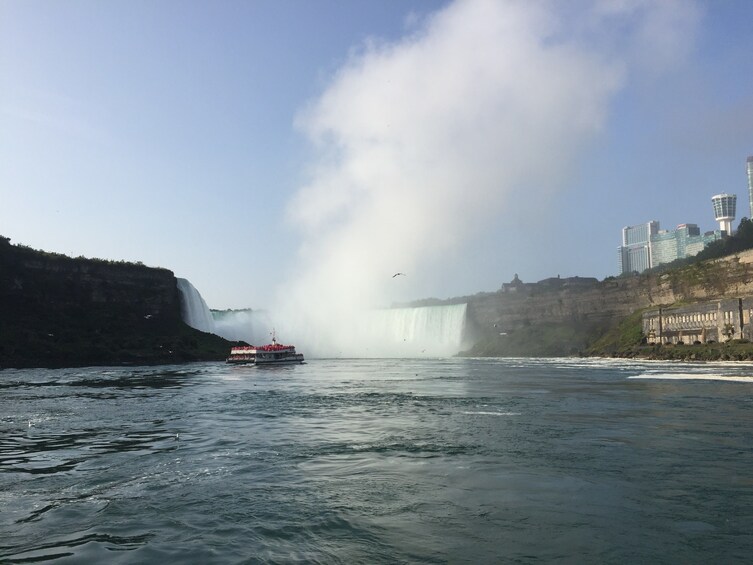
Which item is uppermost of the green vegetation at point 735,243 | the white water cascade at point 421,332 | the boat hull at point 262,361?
the green vegetation at point 735,243

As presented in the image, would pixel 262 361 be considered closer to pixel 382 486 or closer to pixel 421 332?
pixel 382 486

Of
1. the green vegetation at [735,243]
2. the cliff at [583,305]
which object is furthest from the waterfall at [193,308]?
the green vegetation at [735,243]

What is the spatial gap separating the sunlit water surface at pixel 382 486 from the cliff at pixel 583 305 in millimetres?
78642

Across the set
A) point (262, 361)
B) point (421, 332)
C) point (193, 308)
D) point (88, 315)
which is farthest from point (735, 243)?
point (88, 315)

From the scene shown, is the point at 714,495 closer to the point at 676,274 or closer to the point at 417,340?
the point at 676,274

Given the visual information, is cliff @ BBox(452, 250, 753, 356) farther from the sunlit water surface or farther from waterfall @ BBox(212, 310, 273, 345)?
the sunlit water surface

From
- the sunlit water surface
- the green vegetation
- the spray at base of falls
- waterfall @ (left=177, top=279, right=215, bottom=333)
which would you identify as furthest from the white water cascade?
the sunlit water surface

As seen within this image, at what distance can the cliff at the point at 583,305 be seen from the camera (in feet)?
301

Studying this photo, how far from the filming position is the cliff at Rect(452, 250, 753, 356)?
91.7 m

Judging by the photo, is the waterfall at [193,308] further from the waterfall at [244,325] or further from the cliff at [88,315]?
the waterfall at [244,325]

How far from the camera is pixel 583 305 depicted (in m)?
124

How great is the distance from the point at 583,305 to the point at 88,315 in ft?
314

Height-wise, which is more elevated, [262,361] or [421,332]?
[421,332]

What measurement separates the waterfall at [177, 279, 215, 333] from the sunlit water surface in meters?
90.2
